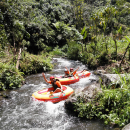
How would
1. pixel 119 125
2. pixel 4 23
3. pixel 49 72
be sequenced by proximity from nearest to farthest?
1. pixel 119 125
2. pixel 4 23
3. pixel 49 72

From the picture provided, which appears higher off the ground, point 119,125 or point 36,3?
point 36,3

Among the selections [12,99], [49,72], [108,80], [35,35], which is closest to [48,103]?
[12,99]

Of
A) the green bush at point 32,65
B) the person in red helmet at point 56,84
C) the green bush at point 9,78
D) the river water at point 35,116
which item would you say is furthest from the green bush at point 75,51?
the river water at point 35,116

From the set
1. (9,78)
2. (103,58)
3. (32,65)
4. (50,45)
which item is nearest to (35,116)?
(9,78)

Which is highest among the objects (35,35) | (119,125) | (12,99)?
(35,35)

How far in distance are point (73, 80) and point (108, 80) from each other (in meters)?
3.50

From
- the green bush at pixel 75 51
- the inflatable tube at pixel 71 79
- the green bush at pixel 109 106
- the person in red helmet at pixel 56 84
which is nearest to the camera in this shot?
the green bush at pixel 109 106

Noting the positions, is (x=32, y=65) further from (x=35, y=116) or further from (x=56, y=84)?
(x=35, y=116)

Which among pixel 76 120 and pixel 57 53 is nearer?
pixel 76 120

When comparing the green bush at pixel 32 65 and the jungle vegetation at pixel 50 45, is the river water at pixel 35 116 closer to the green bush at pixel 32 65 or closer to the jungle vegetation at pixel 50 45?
the jungle vegetation at pixel 50 45

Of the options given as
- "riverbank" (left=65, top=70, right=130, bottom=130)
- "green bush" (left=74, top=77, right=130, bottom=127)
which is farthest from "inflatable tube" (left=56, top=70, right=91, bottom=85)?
"green bush" (left=74, top=77, right=130, bottom=127)

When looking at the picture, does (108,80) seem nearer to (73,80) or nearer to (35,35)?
(73,80)

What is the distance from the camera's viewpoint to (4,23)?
888cm

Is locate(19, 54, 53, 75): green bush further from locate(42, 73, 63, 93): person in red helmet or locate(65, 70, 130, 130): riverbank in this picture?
locate(65, 70, 130, 130): riverbank
